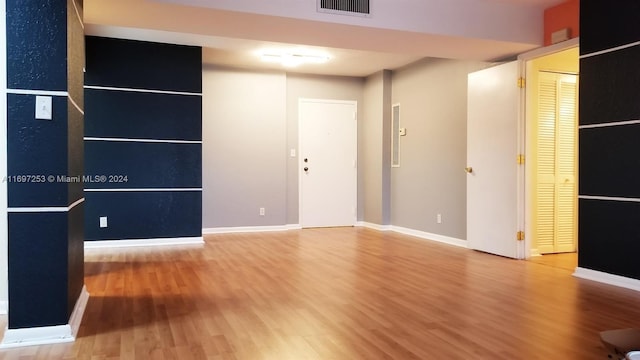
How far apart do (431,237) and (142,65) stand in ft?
14.2

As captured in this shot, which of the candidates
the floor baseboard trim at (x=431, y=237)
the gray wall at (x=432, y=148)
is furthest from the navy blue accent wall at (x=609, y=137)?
the floor baseboard trim at (x=431, y=237)

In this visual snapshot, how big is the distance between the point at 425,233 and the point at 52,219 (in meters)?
5.07

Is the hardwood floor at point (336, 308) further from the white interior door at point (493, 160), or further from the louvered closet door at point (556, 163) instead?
the louvered closet door at point (556, 163)

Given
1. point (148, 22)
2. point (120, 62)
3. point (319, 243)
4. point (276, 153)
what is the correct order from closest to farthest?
1. point (148, 22)
2. point (120, 62)
3. point (319, 243)
4. point (276, 153)

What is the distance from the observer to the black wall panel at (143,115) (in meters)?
5.59

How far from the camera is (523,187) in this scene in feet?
16.6

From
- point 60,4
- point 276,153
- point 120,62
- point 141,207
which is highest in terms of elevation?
point 120,62

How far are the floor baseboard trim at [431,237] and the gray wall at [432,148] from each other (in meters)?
0.07

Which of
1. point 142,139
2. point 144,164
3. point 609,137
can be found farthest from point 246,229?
point 609,137

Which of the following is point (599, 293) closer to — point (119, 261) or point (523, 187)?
point (523, 187)

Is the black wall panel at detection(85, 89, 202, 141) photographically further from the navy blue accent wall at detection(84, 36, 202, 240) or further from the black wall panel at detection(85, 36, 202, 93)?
the black wall panel at detection(85, 36, 202, 93)

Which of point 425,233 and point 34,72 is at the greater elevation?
point 34,72

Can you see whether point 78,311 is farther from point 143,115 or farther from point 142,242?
point 143,115

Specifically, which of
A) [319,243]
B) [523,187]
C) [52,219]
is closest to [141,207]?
[319,243]
